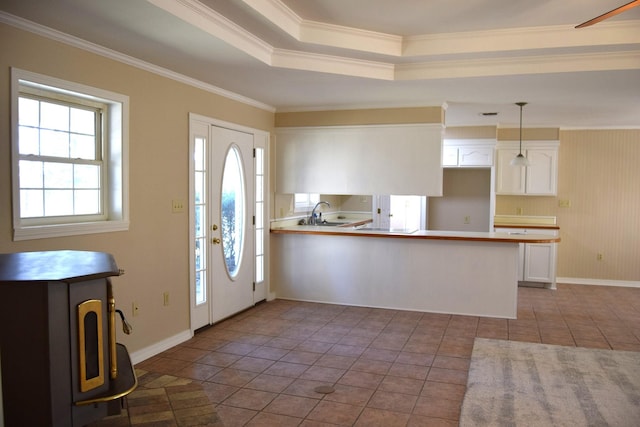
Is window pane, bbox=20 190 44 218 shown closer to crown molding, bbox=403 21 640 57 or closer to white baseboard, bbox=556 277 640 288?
crown molding, bbox=403 21 640 57

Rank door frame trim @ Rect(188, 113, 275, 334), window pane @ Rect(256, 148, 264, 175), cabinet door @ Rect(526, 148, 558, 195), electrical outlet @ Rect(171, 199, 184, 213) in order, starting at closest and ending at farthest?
electrical outlet @ Rect(171, 199, 184, 213) < door frame trim @ Rect(188, 113, 275, 334) < window pane @ Rect(256, 148, 264, 175) < cabinet door @ Rect(526, 148, 558, 195)

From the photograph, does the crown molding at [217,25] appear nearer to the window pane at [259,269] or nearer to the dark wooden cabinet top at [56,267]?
the dark wooden cabinet top at [56,267]

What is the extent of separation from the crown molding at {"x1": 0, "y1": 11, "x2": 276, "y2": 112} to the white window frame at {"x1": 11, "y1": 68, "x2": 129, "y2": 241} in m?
0.25

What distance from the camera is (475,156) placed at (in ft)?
23.7

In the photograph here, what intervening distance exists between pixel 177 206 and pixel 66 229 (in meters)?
1.19

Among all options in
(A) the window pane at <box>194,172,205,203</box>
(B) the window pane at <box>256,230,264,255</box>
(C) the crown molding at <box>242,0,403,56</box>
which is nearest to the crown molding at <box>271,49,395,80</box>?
(C) the crown molding at <box>242,0,403,56</box>

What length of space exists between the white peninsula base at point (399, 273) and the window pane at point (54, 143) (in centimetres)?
A: 302

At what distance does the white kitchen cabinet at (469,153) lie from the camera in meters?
7.17

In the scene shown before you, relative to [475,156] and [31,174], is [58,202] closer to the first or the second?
[31,174]

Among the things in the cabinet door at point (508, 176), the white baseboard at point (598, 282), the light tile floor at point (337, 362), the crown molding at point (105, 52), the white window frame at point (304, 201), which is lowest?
the light tile floor at point (337, 362)

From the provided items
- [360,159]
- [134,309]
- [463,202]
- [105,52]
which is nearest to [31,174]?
[105,52]

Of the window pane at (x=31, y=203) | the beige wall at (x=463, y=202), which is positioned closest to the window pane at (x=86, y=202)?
the window pane at (x=31, y=203)

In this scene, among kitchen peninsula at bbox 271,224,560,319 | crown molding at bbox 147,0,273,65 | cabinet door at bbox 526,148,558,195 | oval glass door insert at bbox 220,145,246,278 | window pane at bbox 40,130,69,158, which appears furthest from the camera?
cabinet door at bbox 526,148,558,195

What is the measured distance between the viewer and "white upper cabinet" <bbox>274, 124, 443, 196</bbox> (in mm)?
5496
